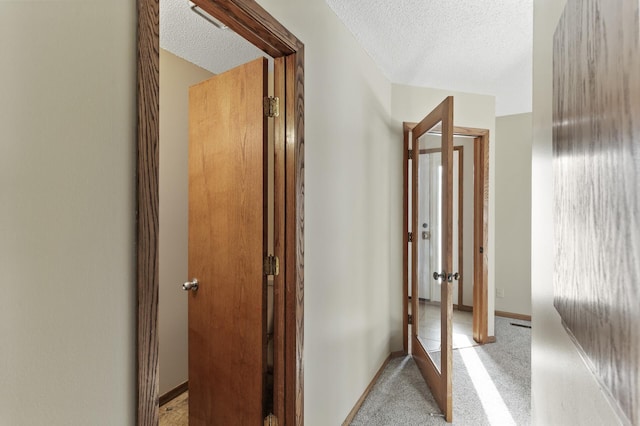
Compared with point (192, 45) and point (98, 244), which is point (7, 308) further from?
point (192, 45)

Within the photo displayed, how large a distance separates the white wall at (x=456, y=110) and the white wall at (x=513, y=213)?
2.45ft

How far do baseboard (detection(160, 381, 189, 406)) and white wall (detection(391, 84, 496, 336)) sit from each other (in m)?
1.88

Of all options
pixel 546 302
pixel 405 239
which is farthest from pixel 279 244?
pixel 405 239

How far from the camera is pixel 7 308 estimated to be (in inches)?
22.4

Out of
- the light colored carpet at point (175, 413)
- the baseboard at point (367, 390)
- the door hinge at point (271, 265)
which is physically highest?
the door hinge at point (271, 265)

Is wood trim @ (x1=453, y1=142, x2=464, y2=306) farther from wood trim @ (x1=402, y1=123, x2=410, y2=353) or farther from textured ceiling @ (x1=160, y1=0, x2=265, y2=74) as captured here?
textured ceiling @ (x1=160, y1=0, x2=265, y2=74)

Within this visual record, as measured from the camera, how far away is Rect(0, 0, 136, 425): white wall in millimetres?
579

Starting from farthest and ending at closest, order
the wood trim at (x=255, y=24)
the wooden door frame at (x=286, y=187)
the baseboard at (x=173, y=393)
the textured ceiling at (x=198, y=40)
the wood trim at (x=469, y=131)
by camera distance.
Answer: the wood trim at (x=469, y=131)
the baseboard at (x=173, y=393)
the textured ceiling at (x=198, y=40)
the wooden door frame at (x=286, y=187)
the wood trim at (x=255, y=24)

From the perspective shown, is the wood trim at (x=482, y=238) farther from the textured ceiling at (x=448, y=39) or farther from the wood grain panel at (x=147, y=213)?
the wood grain panel at (x=147, y=213)

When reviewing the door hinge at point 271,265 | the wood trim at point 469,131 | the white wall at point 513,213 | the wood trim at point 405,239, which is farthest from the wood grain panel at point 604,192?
the white wall at point 513,213

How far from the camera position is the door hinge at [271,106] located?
1.48m

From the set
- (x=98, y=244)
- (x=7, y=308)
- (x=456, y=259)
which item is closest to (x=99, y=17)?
(x=98, y=244)

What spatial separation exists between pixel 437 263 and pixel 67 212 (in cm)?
243

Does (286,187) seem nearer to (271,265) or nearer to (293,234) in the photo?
(293,234)
